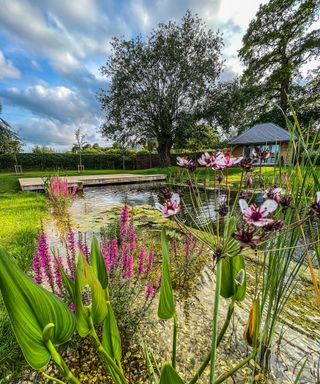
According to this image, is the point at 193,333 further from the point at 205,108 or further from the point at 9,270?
the point at 205,108

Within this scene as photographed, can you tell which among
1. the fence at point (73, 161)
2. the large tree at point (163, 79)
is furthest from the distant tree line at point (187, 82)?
the fence at point (73, 161)

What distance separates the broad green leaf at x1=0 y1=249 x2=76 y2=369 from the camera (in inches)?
19.7

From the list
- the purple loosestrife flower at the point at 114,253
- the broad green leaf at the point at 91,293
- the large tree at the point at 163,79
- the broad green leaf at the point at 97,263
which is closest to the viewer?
the broad green leaf at the point at 91,293

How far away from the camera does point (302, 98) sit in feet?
66.0

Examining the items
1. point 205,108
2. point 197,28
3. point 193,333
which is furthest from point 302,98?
point 193,333

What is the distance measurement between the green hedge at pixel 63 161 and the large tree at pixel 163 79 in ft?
14.3

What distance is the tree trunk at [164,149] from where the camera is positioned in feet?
61.8

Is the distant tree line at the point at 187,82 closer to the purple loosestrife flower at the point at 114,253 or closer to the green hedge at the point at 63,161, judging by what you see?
the green hedge at the point at 63,161

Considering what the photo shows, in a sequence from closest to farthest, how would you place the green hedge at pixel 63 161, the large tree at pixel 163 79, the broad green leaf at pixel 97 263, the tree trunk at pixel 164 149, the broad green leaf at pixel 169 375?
the broad green leaf at pixel 169 375
the broad green leaf at pixel 97 263
the large tree at pixel 163 79
the green hedge at pixel 63 161
the tree trunk at pixel 164 149

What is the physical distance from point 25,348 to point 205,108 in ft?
61.6

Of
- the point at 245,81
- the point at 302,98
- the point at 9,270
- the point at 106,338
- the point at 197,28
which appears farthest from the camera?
the point at 245,81

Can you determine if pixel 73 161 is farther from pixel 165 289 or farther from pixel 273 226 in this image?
pixel 273 226

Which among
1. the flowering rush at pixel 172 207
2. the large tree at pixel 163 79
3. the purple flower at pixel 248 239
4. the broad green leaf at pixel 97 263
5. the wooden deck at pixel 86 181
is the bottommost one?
the wooden deck at pixel 86 181

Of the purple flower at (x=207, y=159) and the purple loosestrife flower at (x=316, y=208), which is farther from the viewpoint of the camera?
the purple flower at (x=207, y=159)
